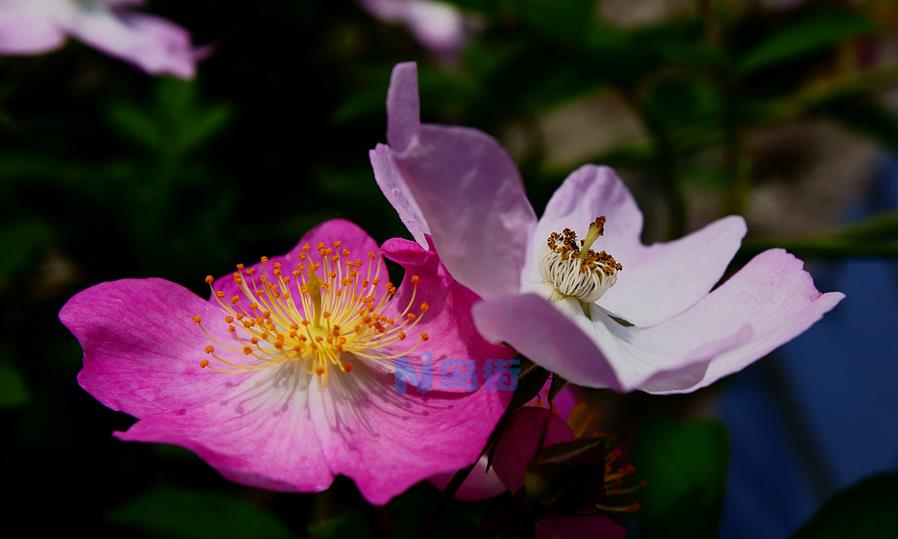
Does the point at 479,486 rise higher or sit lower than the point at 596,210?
lower

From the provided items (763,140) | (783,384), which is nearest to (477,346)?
(783,384)

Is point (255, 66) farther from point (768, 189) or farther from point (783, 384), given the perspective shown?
point (768, 189)

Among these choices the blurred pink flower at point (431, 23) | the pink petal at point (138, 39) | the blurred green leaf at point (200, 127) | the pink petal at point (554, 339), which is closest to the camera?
the pink petal at point (554, 339)

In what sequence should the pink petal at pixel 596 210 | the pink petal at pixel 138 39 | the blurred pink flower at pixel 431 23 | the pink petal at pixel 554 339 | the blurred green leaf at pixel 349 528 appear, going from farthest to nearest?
the blurred pink flower at pixel 431 23 → the pink petal at pixel 138 39 → the pink petal at pixel 596 210 → the blurred green leaf at pixel 349 528 → the pink petal at pixel 554 339

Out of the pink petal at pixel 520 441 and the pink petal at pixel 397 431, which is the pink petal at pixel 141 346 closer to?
the pink petal at pixel 397 431

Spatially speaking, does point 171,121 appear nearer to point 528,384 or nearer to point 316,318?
point 316,318

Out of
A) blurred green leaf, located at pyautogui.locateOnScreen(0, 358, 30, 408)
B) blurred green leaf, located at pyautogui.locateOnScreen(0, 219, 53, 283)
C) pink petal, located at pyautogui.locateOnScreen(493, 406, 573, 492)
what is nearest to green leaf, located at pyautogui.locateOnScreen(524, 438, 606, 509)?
pink petal, located at pyautogui.locateOnScreen(493, 406, 573, 492)

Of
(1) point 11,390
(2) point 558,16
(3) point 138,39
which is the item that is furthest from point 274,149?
(1) point 11,390

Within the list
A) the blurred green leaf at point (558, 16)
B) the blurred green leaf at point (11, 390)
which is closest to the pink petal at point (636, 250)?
the blurred green leaf at point (558, 16)
